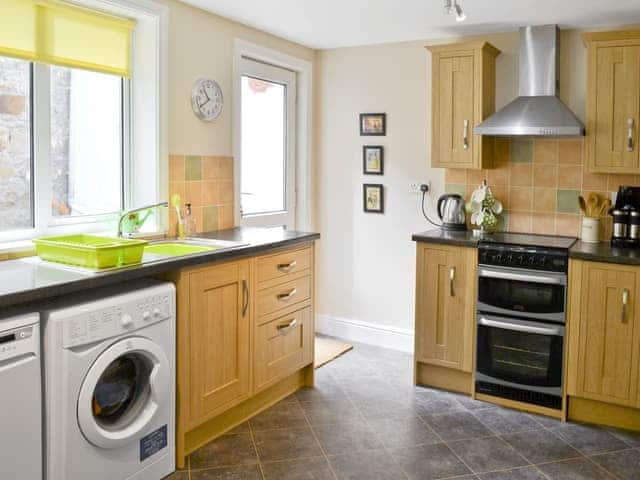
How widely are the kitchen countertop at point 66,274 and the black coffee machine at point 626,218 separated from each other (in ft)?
6.28

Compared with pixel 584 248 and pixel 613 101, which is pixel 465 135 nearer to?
pixel 613 101

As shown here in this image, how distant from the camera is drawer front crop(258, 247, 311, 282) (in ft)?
10.8

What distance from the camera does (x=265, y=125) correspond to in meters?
4.46

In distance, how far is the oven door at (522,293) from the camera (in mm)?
3375

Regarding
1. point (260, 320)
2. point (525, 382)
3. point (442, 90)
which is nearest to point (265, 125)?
point (442, 90)

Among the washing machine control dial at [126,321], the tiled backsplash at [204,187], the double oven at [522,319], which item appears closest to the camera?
the washing machine control dial at [126,321]

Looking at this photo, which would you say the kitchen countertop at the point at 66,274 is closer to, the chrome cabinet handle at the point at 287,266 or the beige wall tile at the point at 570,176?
the chrome cabinet handle at the point at 287,266

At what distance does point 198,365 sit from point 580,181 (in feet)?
8.30

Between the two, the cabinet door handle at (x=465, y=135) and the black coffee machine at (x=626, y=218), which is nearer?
the black coffee machine at (x=626, y=218)

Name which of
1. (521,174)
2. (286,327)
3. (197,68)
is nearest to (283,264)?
(286,327)

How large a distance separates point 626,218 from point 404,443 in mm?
1771

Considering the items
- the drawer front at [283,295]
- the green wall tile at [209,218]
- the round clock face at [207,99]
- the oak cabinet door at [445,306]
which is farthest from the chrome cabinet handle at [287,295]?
the round clock face at [207,99]

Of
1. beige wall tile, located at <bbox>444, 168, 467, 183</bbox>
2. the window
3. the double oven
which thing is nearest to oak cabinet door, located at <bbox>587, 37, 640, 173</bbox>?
the double oven

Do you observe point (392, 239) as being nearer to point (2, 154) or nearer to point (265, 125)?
point (265, 125)
